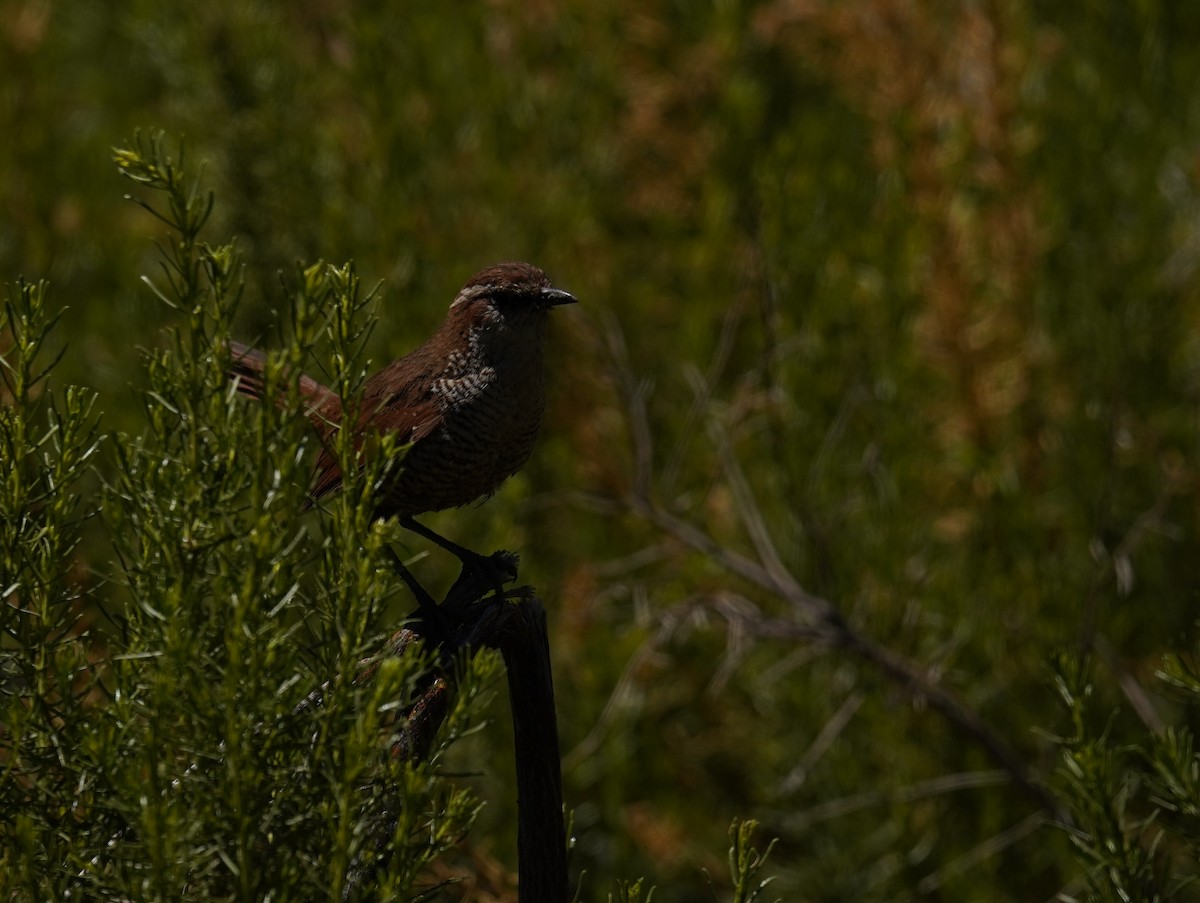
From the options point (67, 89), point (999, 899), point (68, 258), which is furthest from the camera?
point (67, 89)

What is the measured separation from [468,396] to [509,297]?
0.97 feet

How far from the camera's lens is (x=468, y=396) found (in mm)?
→ 3365

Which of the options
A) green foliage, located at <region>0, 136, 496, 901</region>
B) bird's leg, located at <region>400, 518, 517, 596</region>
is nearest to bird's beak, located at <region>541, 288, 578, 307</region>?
bird's leg, located at <region>400, 518, 517, 596</region>

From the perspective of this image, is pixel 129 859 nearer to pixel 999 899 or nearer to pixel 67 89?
pixel 999 899

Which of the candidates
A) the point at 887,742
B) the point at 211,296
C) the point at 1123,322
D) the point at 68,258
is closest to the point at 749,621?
the point at 887,742

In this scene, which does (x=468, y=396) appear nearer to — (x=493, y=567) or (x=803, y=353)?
(x=493, y=567)

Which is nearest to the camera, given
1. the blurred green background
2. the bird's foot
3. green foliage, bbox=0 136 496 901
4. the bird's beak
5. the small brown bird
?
green foliage, bbox=0 136 496 901

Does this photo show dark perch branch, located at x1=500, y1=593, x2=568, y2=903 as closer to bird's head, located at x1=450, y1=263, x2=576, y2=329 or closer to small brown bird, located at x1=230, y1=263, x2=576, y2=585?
small brown bird, located at x1=230, y1=263, x2=576, y2=585

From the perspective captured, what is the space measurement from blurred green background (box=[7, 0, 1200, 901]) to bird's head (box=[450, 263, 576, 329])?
3.08 feet

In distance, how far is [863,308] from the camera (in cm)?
540

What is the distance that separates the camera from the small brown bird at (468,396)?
3275mm

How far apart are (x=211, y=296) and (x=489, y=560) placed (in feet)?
3.88

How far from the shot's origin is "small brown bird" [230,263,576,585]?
3.28 metres

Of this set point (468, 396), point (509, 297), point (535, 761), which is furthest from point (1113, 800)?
point (509, 297)
